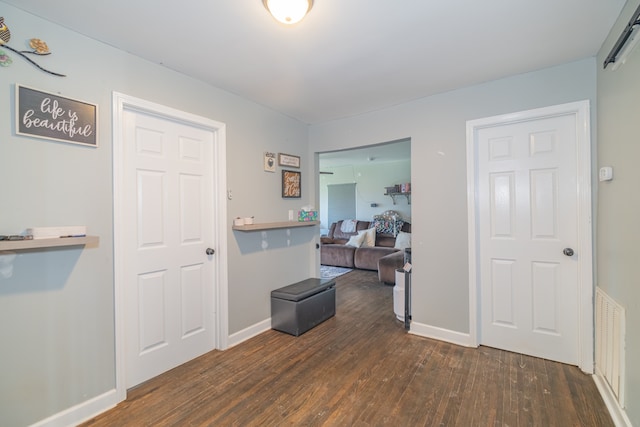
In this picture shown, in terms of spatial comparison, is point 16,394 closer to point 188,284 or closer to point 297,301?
point 188,284

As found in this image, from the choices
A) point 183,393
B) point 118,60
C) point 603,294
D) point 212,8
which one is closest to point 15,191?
point 118,60

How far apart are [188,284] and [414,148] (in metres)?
2.58

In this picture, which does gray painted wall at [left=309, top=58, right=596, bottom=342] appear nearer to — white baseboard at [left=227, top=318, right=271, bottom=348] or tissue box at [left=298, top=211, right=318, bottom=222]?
tissue box at [left=298, top=211, right=318, bottom=222]

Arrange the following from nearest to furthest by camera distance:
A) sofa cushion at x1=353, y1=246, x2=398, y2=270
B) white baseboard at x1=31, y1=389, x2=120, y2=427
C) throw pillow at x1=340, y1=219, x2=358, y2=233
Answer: white baseboard at x1=31, y1=389, x2=120, y2=427, sofa cushion at x1=353, y1=246, x2=398, y2=270, throw pillow at x1=340, y1=219, x2=358, y2=233

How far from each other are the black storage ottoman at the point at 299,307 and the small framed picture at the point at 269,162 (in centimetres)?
137

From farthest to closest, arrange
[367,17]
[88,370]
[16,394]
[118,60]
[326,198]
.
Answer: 1. [326,198]
2. [118,60]
3. [88,370]
4. [367,17]
5. [16,394]

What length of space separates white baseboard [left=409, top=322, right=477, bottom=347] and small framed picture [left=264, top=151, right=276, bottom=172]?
228 cm

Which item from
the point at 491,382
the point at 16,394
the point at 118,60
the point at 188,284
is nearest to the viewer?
the point at 16,394

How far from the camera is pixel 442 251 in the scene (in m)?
2.79

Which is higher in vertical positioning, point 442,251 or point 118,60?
point 118,60

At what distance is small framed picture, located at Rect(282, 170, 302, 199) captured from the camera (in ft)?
10.8

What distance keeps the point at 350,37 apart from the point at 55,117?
189 centimetres

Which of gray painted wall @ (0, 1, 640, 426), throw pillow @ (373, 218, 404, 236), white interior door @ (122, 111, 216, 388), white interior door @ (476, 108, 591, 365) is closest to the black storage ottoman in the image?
gray painted wall @ (0, 1, 640, 426)

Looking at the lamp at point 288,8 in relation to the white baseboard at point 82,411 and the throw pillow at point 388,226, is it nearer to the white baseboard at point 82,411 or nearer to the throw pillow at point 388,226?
the white baseboard at point 82,411
